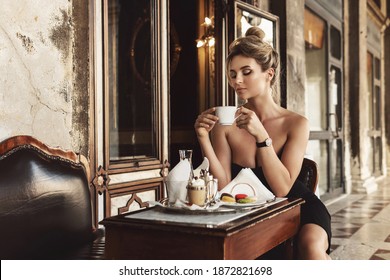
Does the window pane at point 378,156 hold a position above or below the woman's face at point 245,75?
below

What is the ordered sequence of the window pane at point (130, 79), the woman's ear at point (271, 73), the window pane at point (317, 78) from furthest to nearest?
the window pane at point (317, 78) → the window pane at point (130, 79) → the woman's ear at point (271, 73)

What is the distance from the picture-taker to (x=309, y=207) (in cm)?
205

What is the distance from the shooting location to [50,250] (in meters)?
2.05

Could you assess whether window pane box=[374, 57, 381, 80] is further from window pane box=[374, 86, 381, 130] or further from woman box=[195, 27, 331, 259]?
woman box=[195, 27, 331, 259]

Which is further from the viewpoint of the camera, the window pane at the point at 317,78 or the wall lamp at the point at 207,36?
the window pane at the point at 317,78

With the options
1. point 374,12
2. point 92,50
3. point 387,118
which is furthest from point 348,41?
point 92,50

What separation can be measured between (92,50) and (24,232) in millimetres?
1241

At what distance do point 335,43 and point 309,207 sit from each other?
252 inches

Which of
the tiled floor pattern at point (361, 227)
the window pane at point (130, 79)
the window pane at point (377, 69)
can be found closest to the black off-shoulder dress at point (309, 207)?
the window pane at point (130, 79)

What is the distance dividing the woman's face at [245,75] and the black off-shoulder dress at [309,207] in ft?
1.18

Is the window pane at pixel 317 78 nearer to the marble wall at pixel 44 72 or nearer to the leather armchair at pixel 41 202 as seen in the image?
the marble wall at pixel 44 72

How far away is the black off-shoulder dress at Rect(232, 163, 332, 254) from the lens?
6.51 ft

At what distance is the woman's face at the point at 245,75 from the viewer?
2.20m

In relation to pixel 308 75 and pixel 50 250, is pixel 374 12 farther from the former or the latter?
pixel 50 250
